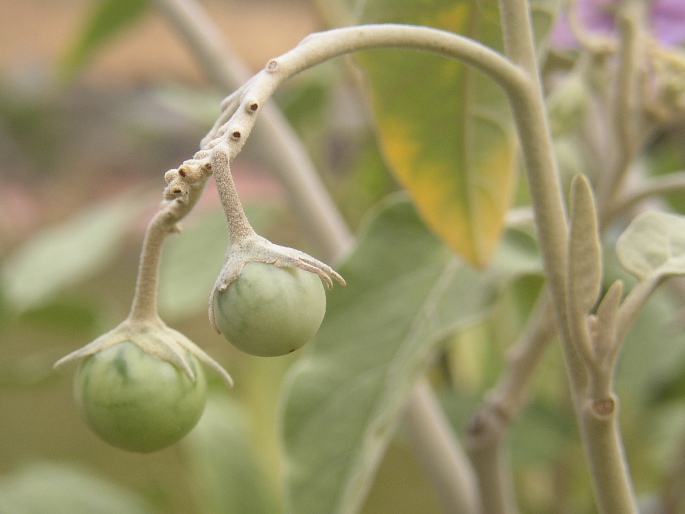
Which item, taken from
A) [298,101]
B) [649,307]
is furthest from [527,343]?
[298,101]

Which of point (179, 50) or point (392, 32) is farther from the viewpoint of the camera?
point (179, 50)

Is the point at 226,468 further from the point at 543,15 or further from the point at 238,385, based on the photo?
the point at 543,15

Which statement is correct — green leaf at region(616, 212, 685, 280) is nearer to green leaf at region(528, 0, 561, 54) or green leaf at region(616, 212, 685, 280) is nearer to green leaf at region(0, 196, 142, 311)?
green leaf at region(528, 0, 561, 54)

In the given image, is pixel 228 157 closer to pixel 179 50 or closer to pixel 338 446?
pixel 338 446

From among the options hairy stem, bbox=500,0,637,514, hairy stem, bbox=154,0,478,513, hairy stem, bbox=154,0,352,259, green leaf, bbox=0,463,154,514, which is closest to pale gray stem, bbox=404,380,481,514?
hairy stem, bbox=154,0,478,513

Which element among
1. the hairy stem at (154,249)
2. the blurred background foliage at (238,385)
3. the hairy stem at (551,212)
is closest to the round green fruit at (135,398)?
the hairy stem at (154,249)

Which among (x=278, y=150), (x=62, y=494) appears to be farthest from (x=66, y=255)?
(x=278, y=150)
